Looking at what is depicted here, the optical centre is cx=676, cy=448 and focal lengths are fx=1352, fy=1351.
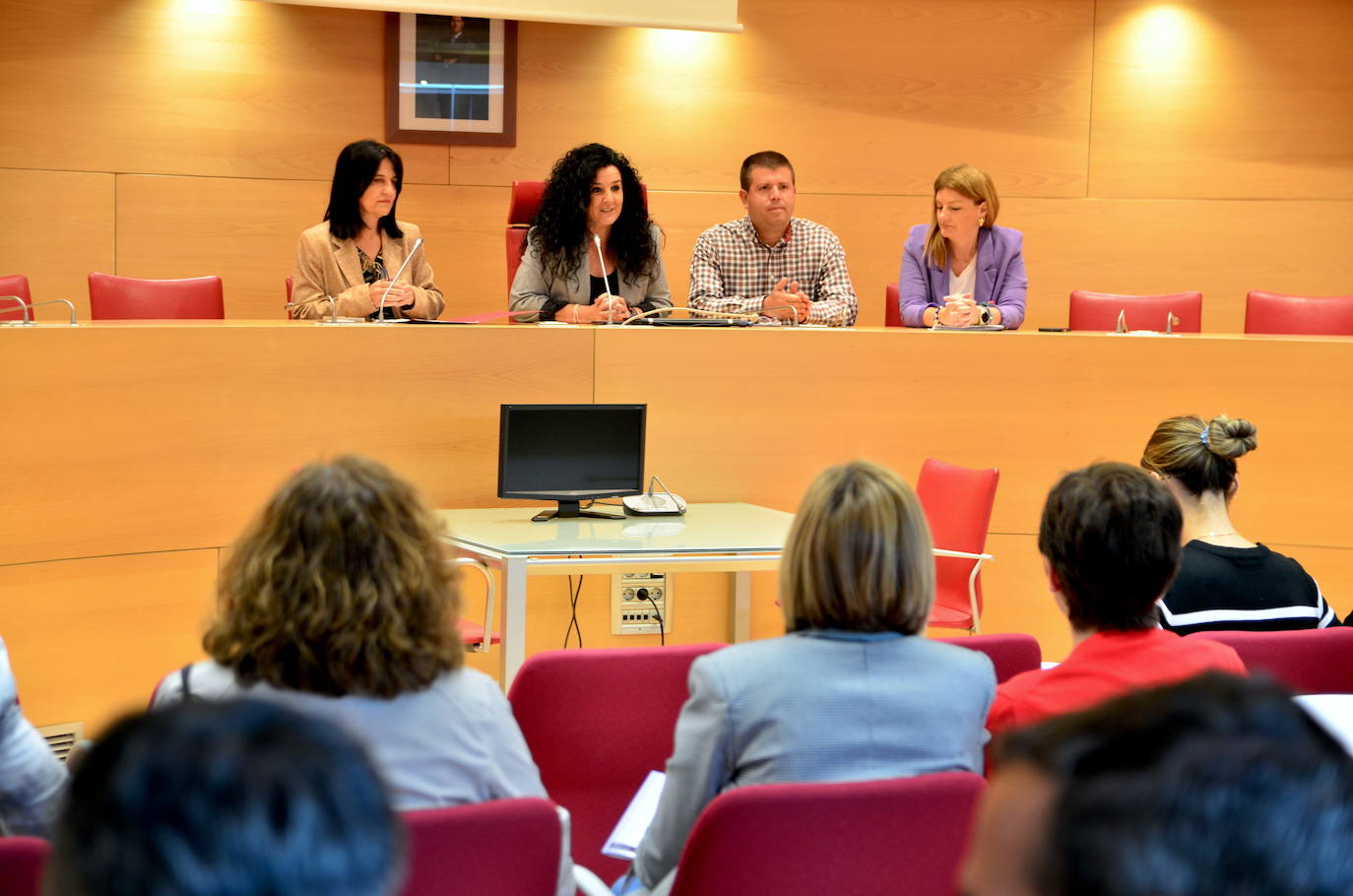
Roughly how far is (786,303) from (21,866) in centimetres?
366

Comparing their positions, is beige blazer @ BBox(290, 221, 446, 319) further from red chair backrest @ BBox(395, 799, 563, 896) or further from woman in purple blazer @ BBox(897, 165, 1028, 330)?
red chair backrest @ BBox(395, 799, 563, 896)

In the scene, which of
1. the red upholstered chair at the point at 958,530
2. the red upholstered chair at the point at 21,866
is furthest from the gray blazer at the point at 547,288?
the red upholstered chair at the point at 21,866

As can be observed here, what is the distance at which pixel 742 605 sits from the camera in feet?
13.5

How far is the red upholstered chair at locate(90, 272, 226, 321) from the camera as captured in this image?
436 cm

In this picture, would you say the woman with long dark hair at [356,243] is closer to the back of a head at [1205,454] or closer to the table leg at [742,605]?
the table leg at [742,605]

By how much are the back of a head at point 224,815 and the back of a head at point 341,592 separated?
37.9 inches

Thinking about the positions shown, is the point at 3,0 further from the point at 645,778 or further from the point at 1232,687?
the point at 1232,687

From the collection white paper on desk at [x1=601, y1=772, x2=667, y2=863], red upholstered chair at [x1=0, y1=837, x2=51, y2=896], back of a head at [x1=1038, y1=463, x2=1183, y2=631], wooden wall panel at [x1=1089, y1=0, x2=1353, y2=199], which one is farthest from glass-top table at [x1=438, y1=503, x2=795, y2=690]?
wooden wall panel at [x1=1089, y1=0, x2=1353, y2=199]

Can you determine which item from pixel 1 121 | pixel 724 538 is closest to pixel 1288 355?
pixel 724 538

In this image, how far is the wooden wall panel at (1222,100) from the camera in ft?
21.9

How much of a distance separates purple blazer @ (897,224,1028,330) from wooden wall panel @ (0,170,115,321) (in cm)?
357

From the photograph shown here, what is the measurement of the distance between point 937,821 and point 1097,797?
39.0 inches

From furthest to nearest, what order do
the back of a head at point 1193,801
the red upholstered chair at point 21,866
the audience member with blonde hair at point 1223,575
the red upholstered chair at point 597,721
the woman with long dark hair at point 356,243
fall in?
1. the woman with long dark hair at point 356,243
2. the audience member with blonde hair at point 1223,575
3. the red upholstered chair at point 597,721
4. the red upholstered chair at point 21,866
5. the back of a head at point 1193,801

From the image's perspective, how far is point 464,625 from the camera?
11.5 ft
